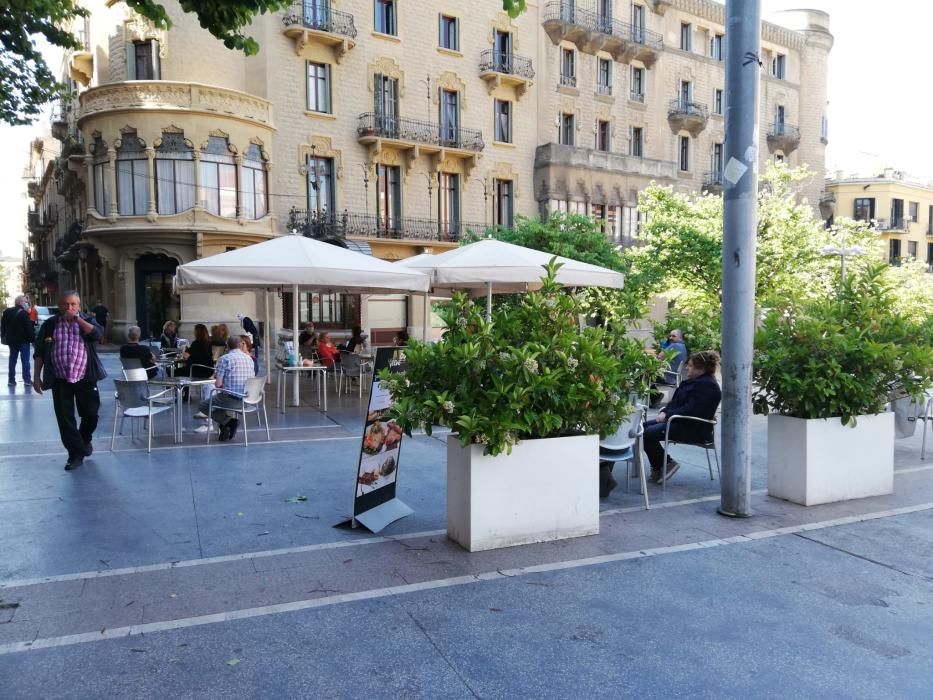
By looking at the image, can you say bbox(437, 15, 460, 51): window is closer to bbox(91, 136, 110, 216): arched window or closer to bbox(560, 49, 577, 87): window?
bbox(560, 49, 577, 87): window

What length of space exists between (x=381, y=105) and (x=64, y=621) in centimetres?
2715

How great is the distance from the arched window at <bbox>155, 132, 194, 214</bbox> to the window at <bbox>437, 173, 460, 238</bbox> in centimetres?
1007

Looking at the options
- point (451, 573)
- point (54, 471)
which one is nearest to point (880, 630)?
point (451, 573)

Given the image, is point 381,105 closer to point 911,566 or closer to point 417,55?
point 417,55

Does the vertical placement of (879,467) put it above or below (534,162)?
below

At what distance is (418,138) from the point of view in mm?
29062

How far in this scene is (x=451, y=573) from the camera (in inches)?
175

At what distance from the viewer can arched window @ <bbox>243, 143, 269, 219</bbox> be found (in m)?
25.2

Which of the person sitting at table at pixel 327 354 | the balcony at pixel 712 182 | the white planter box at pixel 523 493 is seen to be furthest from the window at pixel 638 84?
the white planter box at pixel 523 493

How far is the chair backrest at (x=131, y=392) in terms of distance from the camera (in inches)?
317

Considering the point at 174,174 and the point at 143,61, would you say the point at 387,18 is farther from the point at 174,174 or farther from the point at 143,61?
the point at 174,174

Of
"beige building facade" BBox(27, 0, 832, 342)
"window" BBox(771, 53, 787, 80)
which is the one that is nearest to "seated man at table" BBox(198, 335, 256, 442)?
"beige building facade" BBox(27, 0, 832, 342)

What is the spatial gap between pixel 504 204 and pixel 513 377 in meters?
28.1

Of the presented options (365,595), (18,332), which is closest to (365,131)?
(18,332)
